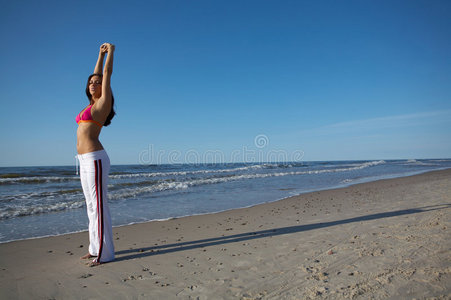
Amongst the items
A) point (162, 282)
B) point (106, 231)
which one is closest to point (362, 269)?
point (162, 282)

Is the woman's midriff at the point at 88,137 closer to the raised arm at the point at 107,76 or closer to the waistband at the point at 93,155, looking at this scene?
the waistband at the point at 93,155

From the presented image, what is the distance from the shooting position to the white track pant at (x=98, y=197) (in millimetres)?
3584

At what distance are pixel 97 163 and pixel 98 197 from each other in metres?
0.46

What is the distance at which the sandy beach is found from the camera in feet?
8.70

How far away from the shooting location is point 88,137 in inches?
142

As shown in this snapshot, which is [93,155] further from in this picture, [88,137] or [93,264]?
[93,264]

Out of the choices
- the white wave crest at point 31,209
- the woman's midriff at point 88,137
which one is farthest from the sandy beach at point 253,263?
the white wave crest at point 31,209

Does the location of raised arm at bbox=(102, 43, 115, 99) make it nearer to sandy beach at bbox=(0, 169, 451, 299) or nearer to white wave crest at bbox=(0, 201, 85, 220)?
sandy beach at bbox=(0, 169, 451, 299)

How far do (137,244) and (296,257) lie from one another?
2752 millimetres

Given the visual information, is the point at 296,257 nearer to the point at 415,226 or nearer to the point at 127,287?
the point at 127,287

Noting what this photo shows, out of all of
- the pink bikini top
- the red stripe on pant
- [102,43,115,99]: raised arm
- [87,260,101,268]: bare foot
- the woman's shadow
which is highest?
[102,43,115,99]: raised arm

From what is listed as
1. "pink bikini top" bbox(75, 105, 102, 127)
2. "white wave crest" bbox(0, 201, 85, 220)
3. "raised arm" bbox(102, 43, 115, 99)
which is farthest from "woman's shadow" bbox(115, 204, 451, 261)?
"white wave crest" bbox(0, 201, 85, 220)

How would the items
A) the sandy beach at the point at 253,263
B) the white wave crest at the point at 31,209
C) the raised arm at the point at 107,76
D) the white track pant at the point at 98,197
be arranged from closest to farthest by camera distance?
the sandy beach at the point at 253,263 → the raised arm at the point at 107,76 → the white track pant at the point at 98,197 → the white wave crest at the point at 31,209

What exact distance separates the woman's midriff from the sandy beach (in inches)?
62.0
